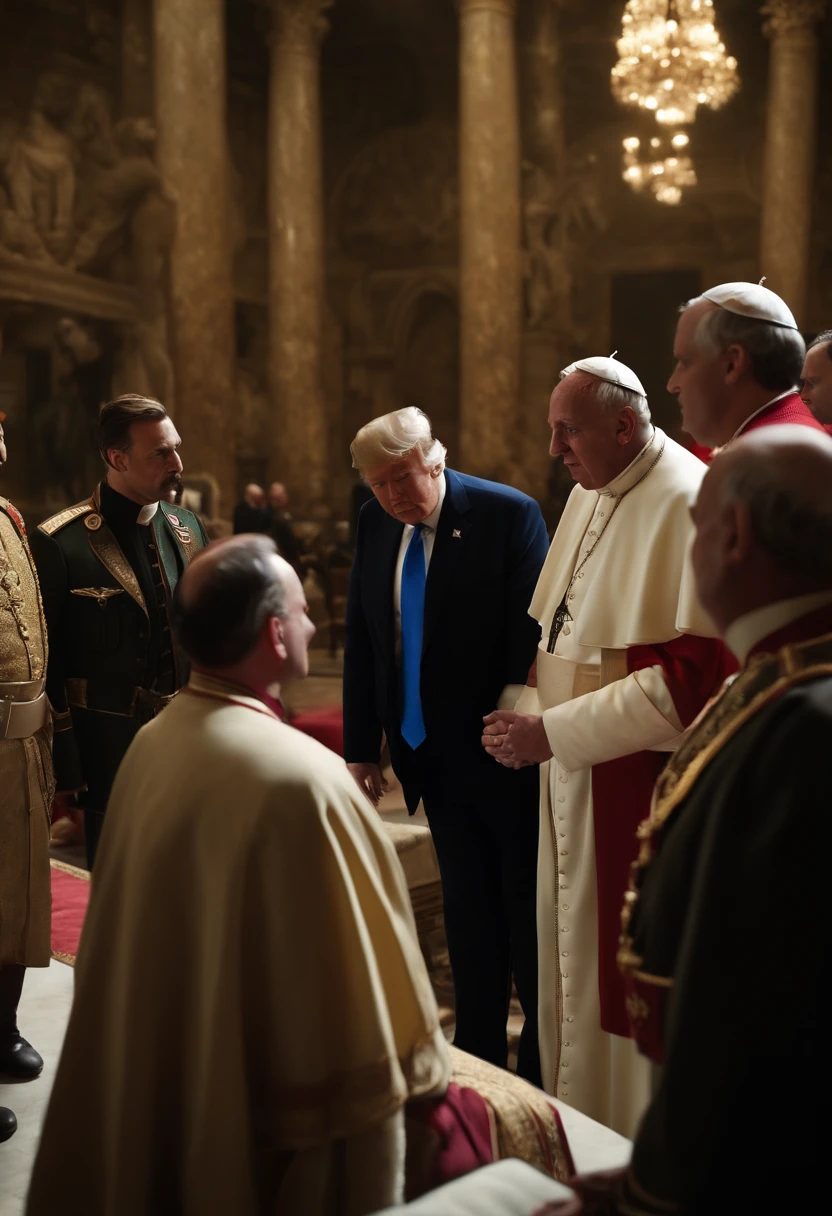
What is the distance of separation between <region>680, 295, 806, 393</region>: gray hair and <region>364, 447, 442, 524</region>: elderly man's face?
94 centimetres

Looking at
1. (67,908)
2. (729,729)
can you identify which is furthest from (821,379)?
(67,908)

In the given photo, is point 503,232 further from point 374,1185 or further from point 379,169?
point 374,1185

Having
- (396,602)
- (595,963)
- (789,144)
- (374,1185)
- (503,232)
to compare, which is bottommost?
(595,963)

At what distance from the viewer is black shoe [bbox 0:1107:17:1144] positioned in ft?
10.0

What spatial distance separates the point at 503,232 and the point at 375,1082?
14.7 metres

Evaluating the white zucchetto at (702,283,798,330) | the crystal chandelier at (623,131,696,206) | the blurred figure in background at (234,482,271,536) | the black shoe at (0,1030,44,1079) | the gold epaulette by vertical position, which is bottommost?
the black shoe at (0,1030,44,1079)

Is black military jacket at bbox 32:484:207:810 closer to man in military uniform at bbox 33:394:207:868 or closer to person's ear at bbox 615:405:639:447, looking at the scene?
man in military uniform at bbox 33:394:207:868

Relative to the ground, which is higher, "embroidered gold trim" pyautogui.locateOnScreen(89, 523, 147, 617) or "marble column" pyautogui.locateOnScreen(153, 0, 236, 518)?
"marble column" pyautogui.locateOnScreen(153, 0, 236, 518)

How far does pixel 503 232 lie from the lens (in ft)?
51.1

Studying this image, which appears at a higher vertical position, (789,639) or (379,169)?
(379,169)

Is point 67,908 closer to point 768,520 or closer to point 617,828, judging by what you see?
point 617,828

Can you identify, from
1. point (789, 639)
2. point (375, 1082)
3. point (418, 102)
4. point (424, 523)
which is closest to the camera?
point (789, 639)

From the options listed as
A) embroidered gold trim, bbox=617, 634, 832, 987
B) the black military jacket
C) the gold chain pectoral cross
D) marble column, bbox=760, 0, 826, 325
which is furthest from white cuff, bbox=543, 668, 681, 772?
marble column, bbox=760, 0, 826, 325

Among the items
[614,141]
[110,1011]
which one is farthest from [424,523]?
[614,141]
